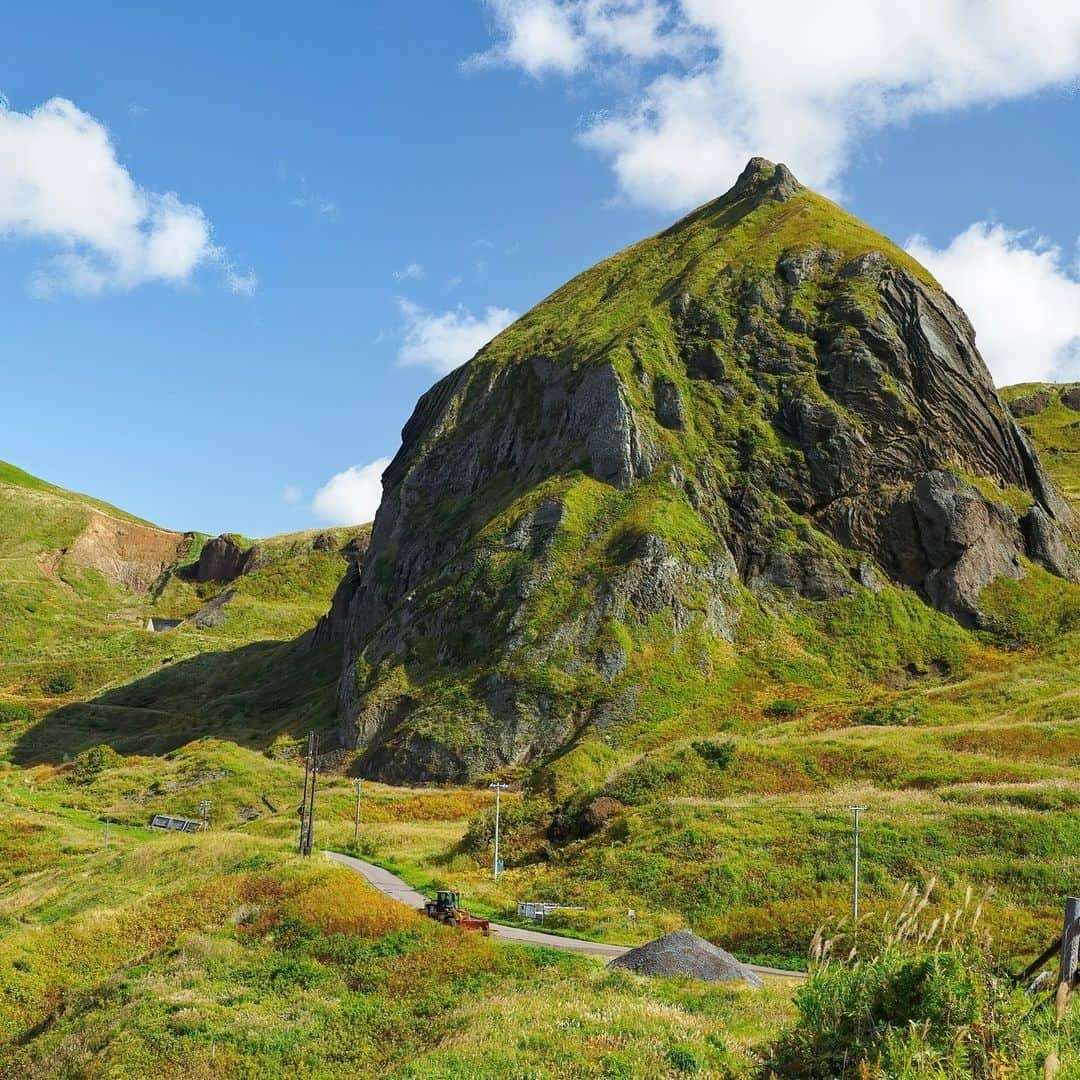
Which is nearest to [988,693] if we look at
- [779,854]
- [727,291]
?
[779,854]

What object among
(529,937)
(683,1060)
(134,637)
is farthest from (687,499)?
(134,637)

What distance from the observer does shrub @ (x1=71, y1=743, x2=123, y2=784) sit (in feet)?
267

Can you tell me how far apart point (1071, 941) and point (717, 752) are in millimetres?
42772

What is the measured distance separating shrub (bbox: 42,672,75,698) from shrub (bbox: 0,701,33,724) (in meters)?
15.2

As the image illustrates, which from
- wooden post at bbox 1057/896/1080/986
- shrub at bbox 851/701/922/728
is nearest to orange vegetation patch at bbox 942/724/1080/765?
shrub at bbox 851/701/922/728

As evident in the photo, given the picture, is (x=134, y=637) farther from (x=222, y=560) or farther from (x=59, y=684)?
(x=222, y=560)

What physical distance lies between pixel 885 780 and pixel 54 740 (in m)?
85.4

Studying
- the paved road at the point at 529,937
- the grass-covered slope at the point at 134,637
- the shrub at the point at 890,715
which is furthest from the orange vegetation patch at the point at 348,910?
the grass-covered slope at the point at 134,637

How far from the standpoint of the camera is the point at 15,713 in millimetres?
103250

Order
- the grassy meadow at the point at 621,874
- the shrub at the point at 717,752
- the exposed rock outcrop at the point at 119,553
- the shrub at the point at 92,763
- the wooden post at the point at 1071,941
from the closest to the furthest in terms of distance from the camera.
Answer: the wooden post at the point at 1071,941
the grassy meadow at the point at 621,874
the shrub at the point at 717,752
the shrub at the point at 92,763
the exposed rock outcrop at the point at 119,553

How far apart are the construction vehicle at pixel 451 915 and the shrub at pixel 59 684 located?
355 ft

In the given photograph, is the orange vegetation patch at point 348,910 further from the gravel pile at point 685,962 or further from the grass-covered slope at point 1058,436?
the grass-covered slope at point 1058,436

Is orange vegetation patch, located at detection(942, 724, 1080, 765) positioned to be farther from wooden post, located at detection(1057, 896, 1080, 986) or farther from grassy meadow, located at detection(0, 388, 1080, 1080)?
wooden post, located at detection(1057, 896, 1080, 986)

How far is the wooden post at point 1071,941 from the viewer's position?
32.5 feet
